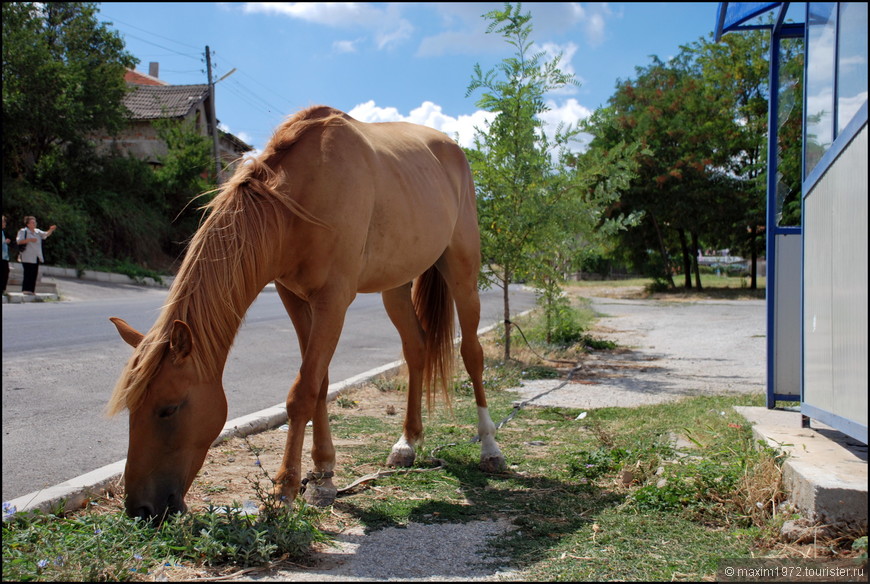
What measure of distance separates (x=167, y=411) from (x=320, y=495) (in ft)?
3.25

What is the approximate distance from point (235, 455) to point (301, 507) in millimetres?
1518

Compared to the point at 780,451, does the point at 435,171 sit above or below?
above

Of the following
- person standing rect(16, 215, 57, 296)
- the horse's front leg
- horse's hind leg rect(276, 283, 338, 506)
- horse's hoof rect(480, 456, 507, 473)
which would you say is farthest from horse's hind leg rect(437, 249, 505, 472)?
person standing rect(16, 215, 57, 296)

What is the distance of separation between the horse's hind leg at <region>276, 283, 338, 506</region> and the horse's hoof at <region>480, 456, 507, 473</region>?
0.98 metres

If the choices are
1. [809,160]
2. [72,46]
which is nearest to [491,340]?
[809,160]

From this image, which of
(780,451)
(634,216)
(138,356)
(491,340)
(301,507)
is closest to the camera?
(138,356)

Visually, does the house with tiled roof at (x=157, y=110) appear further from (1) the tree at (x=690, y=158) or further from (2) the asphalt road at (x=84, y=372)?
(2) the asphalt road at (x=84, y=372)

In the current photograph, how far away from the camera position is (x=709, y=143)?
26969 millimetres

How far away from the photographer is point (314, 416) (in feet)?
11.4

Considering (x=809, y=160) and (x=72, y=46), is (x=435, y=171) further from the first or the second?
(x=72, y=46)

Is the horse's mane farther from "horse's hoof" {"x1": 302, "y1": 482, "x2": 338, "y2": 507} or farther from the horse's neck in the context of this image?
"horse's hoof" {"x1": 302, "y1": 482, "x2": 338, "y2": 507}

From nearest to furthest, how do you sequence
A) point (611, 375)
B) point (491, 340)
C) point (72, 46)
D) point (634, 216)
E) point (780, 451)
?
point (780, 451), point (611, 375), point (634, 216), point (491, 340), point (72, 46)

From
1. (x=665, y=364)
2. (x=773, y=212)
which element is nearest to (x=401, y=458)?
(x=773, y=212)

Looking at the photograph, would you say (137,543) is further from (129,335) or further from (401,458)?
(401,458)
